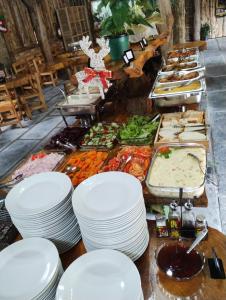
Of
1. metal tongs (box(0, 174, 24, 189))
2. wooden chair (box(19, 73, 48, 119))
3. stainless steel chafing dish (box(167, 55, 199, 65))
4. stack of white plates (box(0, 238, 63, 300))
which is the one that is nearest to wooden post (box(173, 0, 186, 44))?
stainless steel chafing dish (box(167, 55, 199, 65))

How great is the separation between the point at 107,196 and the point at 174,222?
38 cm

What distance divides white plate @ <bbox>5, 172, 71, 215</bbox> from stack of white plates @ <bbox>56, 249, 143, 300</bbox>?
310 mm

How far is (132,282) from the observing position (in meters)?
0.87

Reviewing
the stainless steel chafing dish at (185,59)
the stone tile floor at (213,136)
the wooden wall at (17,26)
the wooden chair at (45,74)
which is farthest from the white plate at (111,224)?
the wooden wall at (17,26)

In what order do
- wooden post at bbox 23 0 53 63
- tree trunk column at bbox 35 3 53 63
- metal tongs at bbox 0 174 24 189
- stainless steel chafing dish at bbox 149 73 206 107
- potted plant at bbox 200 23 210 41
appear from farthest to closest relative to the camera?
potted plant at bbox 200 23 210 41
tree trunk column at bbox 35 3 53 63
wooden post at bbox 23 0 53 63
stainless steel chafing dish at bbox 149 73 206 107
metal tongs at bbox 0 174 24 189

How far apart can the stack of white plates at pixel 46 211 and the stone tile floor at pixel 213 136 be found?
139 centimetres

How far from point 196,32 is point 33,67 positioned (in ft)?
20.1

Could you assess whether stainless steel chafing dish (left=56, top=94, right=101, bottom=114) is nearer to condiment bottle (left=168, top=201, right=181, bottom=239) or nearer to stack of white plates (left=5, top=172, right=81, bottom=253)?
stack of white plates (left=5, top=172, right=81, bottom=253)

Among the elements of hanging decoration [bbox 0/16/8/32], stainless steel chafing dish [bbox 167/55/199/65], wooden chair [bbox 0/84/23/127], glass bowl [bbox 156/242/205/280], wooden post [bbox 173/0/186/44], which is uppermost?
hanging decoration [bbox 0/16/8/32]

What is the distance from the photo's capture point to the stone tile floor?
234cm

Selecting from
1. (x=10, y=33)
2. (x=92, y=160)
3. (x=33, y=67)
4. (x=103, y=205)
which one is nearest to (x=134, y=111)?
(x=92, y=160)

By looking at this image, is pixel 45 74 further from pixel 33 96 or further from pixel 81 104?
pixel 81 104

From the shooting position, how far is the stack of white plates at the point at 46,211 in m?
1.14

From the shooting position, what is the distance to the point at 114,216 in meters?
0.99
